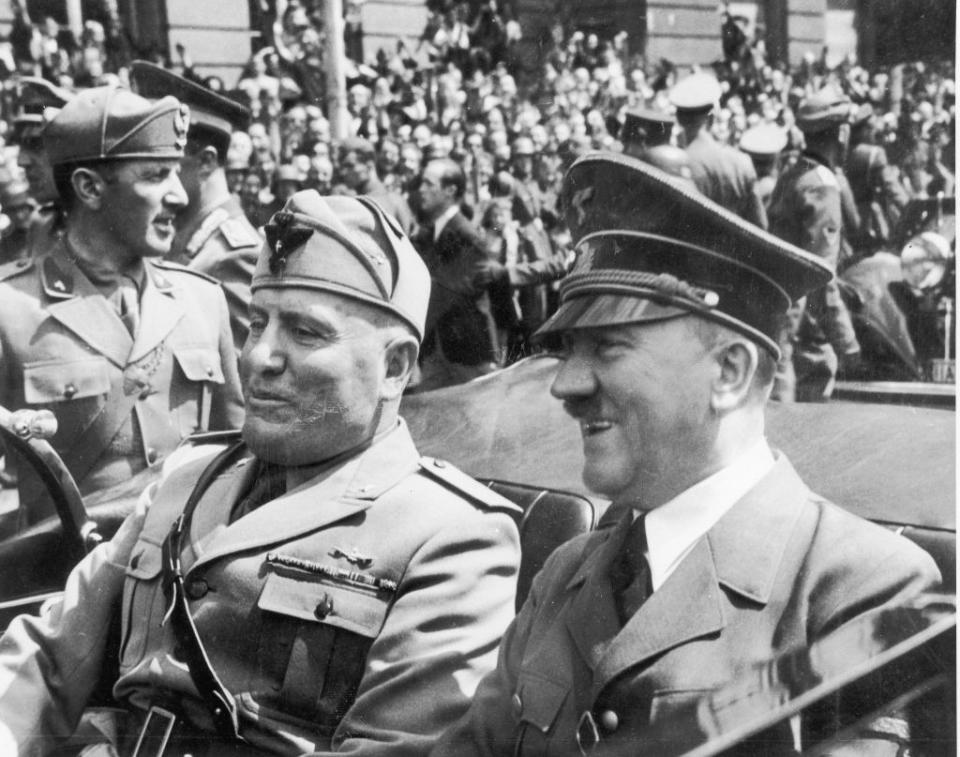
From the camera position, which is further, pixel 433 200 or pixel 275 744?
pixel 433 200

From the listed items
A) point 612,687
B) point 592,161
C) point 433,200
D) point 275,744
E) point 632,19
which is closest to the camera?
point 612,687

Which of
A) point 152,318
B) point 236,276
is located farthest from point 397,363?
point 236,276

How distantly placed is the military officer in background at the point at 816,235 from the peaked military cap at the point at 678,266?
164 mm

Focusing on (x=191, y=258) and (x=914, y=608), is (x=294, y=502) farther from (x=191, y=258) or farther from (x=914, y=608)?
(x=191, y=258)

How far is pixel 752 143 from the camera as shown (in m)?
3.63

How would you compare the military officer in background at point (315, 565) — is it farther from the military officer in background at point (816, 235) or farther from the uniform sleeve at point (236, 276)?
the uniform sleeve at point (236, 276)

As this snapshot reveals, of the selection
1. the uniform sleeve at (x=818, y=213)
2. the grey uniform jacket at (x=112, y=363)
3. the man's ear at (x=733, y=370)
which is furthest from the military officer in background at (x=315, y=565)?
the grey uniform jacket at (x=112, y=363)

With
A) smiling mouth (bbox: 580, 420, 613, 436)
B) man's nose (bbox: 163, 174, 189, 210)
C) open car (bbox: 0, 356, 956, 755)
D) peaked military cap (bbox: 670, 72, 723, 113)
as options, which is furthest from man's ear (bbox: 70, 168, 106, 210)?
smiling mouth (bbox: 580, 420, 613, 436)

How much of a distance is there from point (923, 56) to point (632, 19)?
0.55 m

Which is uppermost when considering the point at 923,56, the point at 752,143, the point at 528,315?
the point at 923,56

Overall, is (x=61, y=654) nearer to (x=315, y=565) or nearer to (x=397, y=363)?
(x=315, y=565)

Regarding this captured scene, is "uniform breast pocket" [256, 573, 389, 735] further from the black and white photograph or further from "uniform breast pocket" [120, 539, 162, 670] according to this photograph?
"uniform breast pocket" [120, 539, 162, 670]

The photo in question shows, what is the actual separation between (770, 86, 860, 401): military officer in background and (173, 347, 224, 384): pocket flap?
164cm

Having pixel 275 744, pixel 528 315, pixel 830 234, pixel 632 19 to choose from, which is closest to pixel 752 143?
pixel 830 234
